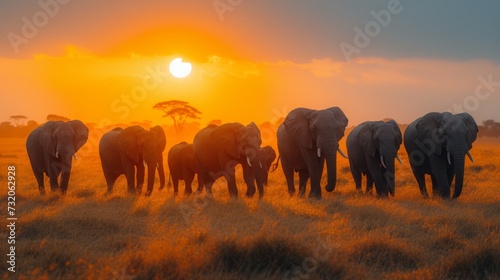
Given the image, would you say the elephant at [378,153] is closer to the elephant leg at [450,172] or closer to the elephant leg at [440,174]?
the elephant leg at [440,174]

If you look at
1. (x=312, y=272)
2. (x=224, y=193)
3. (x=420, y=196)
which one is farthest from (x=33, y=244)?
(x=420, y=196)

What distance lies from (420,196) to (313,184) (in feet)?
11.5

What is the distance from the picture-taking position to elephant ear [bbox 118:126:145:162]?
701 inches

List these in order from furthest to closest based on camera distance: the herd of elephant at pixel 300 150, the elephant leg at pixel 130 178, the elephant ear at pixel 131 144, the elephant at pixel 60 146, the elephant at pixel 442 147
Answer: the elephant ear at pixel 131 144, the elephant leg at pixel 130 178, the elephant at pixel 60 146, the herd of elephant at pixel 300 150, the elephant at pixel 442 147

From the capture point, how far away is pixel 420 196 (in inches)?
672

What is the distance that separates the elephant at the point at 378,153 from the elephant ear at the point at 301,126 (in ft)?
7.19

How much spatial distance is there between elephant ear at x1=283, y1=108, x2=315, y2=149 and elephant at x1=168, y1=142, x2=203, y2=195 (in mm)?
3971

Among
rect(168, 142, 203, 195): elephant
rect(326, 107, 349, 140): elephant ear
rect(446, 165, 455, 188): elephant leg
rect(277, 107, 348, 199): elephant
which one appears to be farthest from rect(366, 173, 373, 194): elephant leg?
rect(168, 142, 203, 195): elephant

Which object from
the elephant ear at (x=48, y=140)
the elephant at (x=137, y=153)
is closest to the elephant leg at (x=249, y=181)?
the elephant at (x=137, y=153)

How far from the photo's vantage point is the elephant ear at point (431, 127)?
1648 cm

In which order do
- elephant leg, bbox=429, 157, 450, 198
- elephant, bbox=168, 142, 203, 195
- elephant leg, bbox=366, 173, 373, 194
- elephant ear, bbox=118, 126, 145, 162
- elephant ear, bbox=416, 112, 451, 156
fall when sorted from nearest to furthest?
elephant leg, bbox=429, 157, 450, 198
elephant ear, bbox=416, 112, 451, 156
elephant ear, bbox=118, 126, 145, 162
elephant leg, bbox=366, 173, 373, 194
elephant, bbox=168, 142, 203, 195

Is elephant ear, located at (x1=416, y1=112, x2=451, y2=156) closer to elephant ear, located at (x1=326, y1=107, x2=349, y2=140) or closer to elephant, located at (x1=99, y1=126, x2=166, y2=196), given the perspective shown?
elephant ear, located at (x1=326, y1=107, x2=349, y2=140)

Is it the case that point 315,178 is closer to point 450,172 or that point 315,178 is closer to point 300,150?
point 300,150

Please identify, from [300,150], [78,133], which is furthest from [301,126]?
[78,133]
